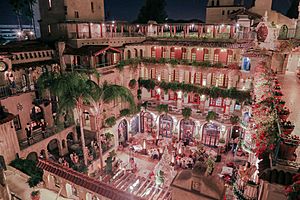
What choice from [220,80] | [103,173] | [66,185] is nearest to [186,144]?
[220,80]

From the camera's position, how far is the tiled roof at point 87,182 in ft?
27.1

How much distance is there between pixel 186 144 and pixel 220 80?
9467 millimetres

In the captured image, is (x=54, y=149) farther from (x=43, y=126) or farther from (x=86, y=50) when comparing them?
(x=86, y=50)

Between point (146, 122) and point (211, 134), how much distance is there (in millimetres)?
9397

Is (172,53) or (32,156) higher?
(172,53)

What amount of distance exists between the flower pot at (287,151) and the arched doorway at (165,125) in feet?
80.0

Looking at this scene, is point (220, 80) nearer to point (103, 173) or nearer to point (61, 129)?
point (103, 173)

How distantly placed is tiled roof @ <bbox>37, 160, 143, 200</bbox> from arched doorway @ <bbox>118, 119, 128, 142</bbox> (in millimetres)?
18274

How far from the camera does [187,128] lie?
1188 inches

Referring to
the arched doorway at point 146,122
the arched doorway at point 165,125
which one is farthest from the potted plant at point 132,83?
the arched doorway at point 165,125

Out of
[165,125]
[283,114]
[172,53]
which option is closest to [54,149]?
[165,125]

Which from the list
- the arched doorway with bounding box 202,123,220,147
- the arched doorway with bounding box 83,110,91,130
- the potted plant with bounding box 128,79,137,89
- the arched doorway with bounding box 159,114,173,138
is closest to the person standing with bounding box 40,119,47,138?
the arched doorway with bounding box 83,110,91,130

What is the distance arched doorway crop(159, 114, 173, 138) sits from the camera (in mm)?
30922

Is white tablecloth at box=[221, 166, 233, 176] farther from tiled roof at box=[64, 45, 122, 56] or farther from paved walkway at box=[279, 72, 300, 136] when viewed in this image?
tiled roof at box=[64, 45, 122, 56]
